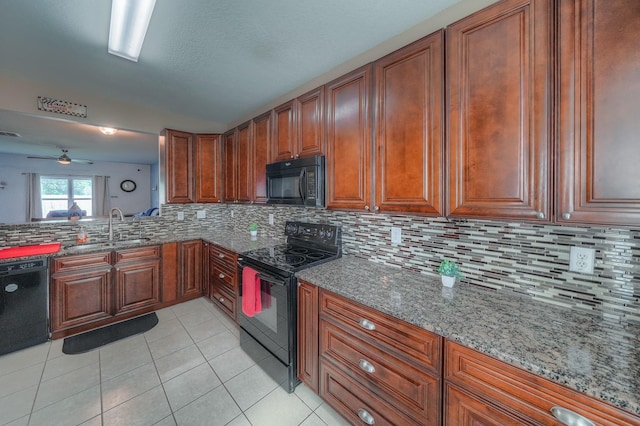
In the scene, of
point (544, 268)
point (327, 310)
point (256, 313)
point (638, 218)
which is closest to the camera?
point (638, 218)

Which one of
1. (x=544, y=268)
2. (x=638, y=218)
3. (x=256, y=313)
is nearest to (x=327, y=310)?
(x=256, y=313)

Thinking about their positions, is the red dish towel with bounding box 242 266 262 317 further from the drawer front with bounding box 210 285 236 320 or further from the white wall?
the white wall

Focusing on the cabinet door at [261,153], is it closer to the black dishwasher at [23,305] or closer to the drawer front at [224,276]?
the drawer front at [224,276]

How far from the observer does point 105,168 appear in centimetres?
761

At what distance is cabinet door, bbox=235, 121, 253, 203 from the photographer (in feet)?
9.21

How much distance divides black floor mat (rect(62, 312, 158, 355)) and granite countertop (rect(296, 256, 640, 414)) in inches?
87.9

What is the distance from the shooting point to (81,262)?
7.95 ft

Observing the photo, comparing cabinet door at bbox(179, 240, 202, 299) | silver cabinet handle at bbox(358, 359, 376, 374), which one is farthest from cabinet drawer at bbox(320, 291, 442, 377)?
cabinet door at bbox(179, 240, 202, 299)

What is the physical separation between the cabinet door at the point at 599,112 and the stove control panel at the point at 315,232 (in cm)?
147

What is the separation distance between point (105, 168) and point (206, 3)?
8649mm

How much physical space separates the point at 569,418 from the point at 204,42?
2.70 metres

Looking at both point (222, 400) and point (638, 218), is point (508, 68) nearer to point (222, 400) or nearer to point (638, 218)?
point (638, 218)

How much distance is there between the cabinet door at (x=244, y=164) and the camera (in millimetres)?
2809

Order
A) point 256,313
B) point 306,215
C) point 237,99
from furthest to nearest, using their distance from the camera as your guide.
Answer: point 237,99
point 306,215
point 256,313
